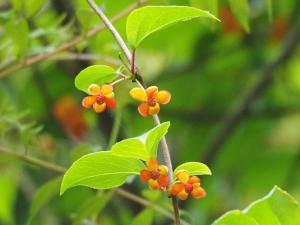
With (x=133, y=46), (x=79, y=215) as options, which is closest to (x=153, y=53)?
(x=79, y=215)

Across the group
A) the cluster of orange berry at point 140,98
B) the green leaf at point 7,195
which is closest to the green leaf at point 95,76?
the cluster of orange berry at point 140,98

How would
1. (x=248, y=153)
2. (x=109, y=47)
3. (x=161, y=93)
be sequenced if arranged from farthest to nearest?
(x=248, y=153) < (x=109, y=47) < (x=161, y=93)

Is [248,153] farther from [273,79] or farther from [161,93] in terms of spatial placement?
[161,93]

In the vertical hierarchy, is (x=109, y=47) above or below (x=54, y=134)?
above

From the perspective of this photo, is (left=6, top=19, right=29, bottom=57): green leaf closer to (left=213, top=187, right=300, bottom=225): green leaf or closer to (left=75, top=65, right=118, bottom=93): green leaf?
(left=75, top=65, right=118, bottom=93): green leaf

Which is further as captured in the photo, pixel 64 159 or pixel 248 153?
pixel 248 153

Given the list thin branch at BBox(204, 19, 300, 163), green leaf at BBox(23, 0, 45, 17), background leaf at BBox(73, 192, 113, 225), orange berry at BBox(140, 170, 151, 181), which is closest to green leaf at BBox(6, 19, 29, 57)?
green leaf at BBox(23, 0, 45, 17)

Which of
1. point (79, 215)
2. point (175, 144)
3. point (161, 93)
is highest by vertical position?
point (161, 93)
